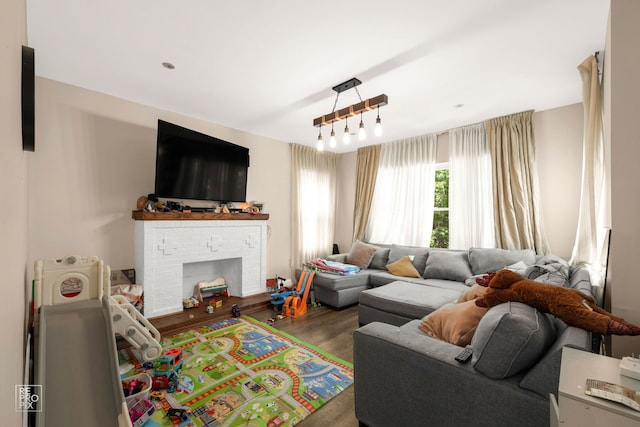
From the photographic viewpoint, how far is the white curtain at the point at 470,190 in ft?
12.4

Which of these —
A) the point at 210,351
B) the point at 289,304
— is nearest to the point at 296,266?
the point at 289,304

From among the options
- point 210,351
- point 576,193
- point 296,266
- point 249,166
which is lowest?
point 210,351

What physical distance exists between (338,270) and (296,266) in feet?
3.84

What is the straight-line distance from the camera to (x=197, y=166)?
3.41 m

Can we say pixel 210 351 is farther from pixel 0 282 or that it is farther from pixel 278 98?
pixel 278 98

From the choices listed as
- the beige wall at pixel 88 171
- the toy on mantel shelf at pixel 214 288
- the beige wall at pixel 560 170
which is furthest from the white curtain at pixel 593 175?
the beige wall at pixel 88 171

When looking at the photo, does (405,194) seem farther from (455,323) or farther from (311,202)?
(455,323)

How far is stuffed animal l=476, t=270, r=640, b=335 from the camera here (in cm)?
114

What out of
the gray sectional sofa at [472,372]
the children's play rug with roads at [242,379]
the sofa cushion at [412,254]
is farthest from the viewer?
the sofa cushion at [412,254]

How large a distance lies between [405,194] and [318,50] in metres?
3.04

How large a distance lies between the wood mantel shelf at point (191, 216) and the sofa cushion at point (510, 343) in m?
3.20

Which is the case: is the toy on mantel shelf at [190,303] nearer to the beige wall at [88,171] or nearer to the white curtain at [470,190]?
the beige wall at [88,171]

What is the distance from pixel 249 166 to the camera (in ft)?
13.8

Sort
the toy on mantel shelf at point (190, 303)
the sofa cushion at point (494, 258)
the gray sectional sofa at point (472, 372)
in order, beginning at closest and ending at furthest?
the gray sectional sofa at point (472, 372) < the sofa cushion at point (494, 258) < the toy on mantel shelf at point (190, 303)
